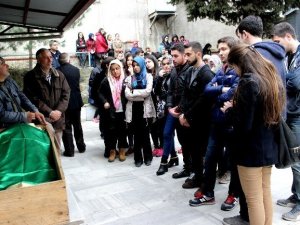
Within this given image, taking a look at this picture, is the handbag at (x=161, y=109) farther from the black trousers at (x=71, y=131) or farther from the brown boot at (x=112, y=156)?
the black trousers at (x=71, y=131)

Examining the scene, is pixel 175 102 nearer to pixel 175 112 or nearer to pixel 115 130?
pixel 175 112

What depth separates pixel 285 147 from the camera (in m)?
2.72

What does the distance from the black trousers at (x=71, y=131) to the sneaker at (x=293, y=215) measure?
3.97 metres

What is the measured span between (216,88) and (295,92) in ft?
2.59

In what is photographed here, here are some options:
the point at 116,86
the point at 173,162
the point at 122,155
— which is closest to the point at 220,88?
the point at 173,162

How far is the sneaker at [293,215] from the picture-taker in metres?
3.37

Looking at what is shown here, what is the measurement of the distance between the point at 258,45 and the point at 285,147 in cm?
92

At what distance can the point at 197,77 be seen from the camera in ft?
13.4

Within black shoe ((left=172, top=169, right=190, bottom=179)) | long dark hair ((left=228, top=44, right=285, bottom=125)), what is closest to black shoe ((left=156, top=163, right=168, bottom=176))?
black shoe ((left=172, top=169, right=190, bottom=179))

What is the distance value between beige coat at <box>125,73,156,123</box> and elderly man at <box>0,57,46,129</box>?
177 centimetres

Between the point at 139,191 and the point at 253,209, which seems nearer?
the point at 253,209

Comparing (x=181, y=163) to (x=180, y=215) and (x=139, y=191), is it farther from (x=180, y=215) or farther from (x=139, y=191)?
(x=180, y=215)

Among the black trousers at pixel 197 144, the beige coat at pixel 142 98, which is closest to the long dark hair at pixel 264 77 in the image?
the black trousers at pixel 197 144

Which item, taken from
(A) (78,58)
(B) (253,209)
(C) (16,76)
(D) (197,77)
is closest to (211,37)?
(A) (78,58)
